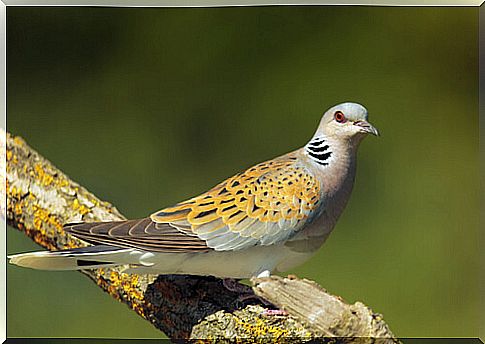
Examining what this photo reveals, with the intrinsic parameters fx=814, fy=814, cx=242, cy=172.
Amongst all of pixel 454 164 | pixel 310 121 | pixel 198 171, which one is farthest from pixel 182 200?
pixel 454 164

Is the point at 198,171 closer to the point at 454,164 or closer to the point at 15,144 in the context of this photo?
the point at 15,144

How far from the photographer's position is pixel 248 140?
138 inches

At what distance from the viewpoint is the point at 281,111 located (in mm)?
3512

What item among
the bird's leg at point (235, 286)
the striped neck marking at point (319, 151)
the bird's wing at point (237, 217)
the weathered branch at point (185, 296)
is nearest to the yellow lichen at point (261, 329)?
the weathered branch at point (185, 296)

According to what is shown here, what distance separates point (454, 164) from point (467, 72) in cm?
40

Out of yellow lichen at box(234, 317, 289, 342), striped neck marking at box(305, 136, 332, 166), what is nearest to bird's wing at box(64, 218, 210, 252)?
yellow lichen at box(234, 317, 289, 342)

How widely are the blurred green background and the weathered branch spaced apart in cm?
46

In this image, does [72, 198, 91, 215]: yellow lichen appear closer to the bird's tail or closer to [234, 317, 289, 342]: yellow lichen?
the bird's tail

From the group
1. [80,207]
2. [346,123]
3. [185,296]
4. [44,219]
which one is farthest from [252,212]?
[44,219]

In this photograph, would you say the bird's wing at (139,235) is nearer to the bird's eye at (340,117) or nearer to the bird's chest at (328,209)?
the bird's chest at (328,209)

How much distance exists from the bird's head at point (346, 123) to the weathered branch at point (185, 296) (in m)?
0.63

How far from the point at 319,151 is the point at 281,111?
13.1 inches

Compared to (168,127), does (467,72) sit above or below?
above

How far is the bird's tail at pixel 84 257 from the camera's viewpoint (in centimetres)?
293
